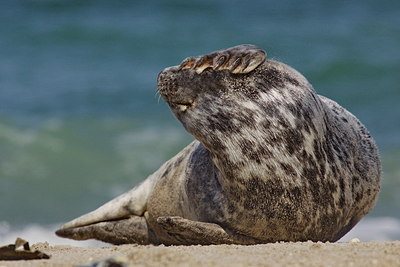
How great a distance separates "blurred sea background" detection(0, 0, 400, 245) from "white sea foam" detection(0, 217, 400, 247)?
1 cm

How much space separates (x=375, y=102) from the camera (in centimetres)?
1329

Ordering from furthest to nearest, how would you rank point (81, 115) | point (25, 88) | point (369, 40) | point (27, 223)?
point (369, 40)
point (25, 88)
point (81, 115)
point (27, 223)

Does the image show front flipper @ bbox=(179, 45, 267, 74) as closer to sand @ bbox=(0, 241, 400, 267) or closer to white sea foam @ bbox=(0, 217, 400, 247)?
sand @ bbox=(0, 241, 400, 267)

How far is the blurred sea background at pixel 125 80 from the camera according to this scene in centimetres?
991

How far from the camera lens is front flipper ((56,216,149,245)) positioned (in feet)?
19.1

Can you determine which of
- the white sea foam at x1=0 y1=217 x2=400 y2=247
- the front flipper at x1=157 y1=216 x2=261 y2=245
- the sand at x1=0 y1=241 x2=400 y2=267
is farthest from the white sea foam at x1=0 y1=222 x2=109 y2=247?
the sand at x1=0 y1=241 x2=400 y2=267

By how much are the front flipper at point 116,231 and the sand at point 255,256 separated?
105cm

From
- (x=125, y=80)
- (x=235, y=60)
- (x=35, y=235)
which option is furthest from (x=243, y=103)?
(x=125, y=80)

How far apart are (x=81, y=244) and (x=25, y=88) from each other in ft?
22.6

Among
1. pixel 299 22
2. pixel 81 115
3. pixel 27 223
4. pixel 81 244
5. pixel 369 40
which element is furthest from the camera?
pixel 299 22

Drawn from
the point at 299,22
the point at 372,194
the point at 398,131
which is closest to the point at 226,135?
the point at 372,194

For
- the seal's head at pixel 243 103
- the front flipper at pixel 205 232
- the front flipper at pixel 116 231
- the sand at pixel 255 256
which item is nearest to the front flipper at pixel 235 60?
the seal's head at pixel 243 103

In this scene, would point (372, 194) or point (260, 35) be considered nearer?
point (372, 194)

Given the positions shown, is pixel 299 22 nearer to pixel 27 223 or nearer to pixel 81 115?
pixel 81 115
